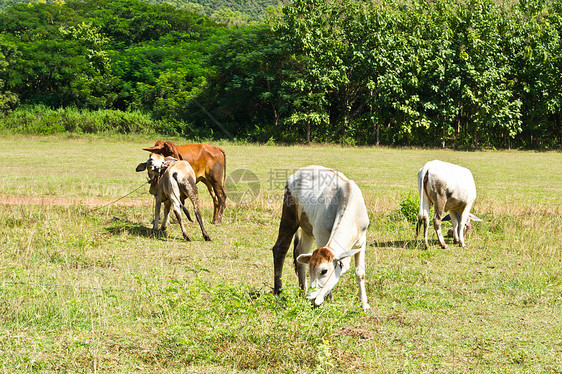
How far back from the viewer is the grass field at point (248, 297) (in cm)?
548

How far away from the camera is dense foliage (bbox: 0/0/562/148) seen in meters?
44.2

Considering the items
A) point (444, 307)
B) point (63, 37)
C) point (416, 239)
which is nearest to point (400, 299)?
point (444, 307)

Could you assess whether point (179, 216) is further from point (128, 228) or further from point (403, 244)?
point (403, 244)

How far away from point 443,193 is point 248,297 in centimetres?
651

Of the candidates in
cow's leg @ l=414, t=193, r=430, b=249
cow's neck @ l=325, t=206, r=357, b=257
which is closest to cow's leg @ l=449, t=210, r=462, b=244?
cow's leg @ l=414, t=193, r=430, b=249

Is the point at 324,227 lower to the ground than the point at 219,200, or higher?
higher

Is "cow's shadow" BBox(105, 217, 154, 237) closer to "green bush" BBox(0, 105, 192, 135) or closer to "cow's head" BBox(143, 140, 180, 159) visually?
"cow's head" BBox(143, 140, 180, 159)

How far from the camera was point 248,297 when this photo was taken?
20.5ft

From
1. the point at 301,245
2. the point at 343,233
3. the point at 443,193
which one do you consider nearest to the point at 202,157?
the point at 443,193

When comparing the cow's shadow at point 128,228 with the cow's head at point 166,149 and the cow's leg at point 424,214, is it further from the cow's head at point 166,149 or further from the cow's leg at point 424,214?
the cow's leg at point 424,214

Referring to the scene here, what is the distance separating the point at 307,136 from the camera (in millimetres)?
45656

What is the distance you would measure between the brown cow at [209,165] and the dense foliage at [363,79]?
97.6 feet

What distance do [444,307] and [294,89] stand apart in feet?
128

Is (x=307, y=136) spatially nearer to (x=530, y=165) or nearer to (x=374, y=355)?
(x=530, y=165)
